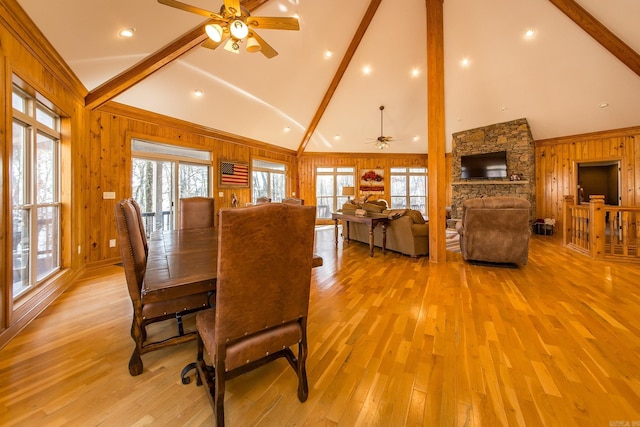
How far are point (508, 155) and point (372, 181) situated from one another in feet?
13.5

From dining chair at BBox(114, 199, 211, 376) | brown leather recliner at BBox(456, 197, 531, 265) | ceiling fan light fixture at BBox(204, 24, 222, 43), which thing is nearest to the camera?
dining chair at BBox(114, 199, 211, 376)

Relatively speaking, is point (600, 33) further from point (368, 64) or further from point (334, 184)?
point (334, 184)

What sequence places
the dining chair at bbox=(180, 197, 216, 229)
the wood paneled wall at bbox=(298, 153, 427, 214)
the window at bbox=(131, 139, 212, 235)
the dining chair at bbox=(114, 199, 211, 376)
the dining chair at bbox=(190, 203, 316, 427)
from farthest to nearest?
the wood paneled wall at bbox=(298, 153, 427, 214), the window at bbox=(131, 139, 212, 235), the dining chair at bbox=(180, 197, 216, 229), the dining chair at bbox=(114, 199, 211, 376), the dining chair at bbox=(190, 203, 316, 427)

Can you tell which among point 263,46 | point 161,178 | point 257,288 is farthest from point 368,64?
point 257,288

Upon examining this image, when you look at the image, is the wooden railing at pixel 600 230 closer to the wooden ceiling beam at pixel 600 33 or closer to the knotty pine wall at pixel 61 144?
the wooden ceiling beam at pixel 600 33

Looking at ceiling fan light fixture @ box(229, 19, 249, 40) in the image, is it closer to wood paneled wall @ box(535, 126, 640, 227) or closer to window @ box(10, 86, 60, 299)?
window @ box(10, 86, 60, 299)

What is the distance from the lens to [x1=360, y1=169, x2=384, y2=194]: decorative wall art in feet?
31.8

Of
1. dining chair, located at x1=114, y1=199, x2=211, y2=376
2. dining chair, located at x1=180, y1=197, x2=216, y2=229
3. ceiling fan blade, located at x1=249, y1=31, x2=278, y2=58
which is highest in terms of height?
ceiling fan blade, located at x1=249, y1=31, x2=278, y2=58

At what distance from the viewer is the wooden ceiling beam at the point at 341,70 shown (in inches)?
202

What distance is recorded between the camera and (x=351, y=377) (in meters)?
1.62

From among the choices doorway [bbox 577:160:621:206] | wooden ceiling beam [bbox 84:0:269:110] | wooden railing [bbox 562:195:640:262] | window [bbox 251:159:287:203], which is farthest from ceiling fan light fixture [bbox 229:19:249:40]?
doorway [bbox 577:160:621:206]

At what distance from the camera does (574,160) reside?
697 cm

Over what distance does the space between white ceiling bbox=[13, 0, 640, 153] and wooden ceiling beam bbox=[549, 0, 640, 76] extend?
0.08 meters

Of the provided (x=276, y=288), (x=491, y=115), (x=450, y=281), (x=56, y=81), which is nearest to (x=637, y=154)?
(x=491, y=115)
